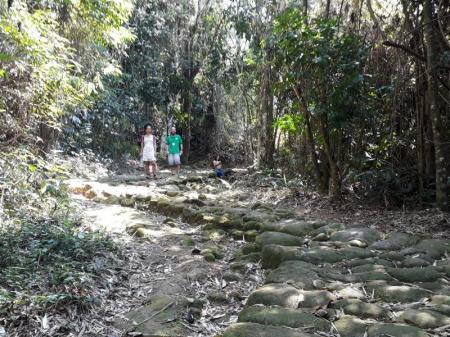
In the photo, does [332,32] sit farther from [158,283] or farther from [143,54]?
[143,54]

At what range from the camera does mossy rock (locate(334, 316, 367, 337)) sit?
2341 mm

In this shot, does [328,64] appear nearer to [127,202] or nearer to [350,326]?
[127,202]

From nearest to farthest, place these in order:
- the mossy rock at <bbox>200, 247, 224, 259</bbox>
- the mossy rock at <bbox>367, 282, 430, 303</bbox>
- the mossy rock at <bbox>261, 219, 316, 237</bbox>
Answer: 1. the mossy rock at <bbox>367, 282, 430, 303</bbox>
2. the mossy rock at <bbox>200, 247, 224, 259</bbox>
3. the mossy rock at <bbox>261, 219, 316, 237</bbox>

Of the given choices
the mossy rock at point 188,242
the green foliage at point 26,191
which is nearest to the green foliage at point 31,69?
the green foliage at point 26,191

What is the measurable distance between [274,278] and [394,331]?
113cm

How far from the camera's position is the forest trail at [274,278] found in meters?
2.51

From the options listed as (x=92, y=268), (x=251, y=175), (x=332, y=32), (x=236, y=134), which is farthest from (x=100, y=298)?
(x=236, y=134)

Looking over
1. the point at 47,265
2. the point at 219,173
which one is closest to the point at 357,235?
the point at 47,265

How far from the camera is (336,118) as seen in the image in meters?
5.56

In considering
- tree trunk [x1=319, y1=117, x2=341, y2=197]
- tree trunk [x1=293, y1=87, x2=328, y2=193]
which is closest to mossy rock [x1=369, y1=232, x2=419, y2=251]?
tree trunk [x1=319, y1=117, x2=341, y2=197]

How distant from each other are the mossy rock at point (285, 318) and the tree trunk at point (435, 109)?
291 cm

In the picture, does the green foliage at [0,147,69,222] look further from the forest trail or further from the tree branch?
the tree branch

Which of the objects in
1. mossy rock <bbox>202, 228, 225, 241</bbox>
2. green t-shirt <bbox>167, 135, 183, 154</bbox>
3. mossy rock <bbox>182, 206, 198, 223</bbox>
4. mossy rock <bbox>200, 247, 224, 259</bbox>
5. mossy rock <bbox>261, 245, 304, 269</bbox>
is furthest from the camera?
green t-shirt <bbox>167, 135, 183, 154</bbox>

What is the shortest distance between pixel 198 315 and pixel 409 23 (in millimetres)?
4372
